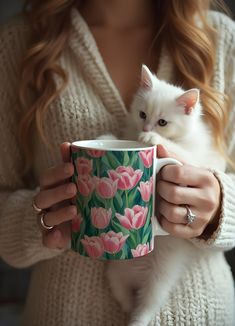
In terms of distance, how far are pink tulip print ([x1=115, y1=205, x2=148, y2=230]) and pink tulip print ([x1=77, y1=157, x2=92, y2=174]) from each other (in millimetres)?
64

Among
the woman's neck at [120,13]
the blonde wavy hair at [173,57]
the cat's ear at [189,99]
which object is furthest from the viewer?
the woman's neck at [120,13]

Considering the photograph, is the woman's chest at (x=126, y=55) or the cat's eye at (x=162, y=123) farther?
the woman's chest at (x=126, y=55)

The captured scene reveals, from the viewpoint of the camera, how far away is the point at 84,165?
1.71 ft

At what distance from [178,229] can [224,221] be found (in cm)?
12

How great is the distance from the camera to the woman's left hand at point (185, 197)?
57 cm

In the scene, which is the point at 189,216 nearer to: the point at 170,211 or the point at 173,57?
the point at 170,211

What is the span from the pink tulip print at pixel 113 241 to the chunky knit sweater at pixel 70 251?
222 mm

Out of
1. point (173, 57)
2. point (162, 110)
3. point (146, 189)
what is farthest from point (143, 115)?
point (146, 189)

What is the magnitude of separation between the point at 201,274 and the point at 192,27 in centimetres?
47

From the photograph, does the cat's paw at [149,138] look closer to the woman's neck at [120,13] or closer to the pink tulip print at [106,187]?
the pink tulip print at [106,187]

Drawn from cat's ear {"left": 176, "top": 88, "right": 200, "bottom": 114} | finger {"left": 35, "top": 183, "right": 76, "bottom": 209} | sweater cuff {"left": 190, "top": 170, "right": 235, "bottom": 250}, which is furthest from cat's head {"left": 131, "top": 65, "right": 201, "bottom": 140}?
finger {"left": 35, "top": 183, "right": 76, "bottom": 209}

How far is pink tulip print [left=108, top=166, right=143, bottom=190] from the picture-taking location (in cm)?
51

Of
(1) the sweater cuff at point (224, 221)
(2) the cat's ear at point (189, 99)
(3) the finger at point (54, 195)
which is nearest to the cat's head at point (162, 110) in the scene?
(2) the cat's ear at point (189, 99)

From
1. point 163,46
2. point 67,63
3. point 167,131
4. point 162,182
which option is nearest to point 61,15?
point 67,63
